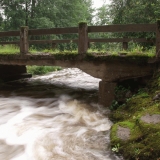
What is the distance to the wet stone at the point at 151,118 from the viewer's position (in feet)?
15.7

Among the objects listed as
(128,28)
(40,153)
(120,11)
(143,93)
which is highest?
(120,11)

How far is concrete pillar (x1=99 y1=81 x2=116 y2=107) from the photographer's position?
7527 mm

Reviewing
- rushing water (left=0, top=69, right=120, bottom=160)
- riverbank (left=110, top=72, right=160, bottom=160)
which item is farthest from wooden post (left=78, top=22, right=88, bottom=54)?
riverbank (left=110, top=72, right=160, bottom=160)

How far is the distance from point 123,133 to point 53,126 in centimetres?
222

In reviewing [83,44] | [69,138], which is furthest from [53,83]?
[69,138]

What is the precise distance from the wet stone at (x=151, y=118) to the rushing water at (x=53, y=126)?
39.9 inches

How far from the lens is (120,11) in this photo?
1262cm

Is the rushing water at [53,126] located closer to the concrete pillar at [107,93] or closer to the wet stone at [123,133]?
the concrete pillar at [107,93]

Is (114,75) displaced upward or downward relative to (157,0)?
downward

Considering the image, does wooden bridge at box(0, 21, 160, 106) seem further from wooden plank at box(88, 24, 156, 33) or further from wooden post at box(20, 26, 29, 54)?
wooden post at box(20, 26, 29, 54)

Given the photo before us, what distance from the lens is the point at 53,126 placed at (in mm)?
6242

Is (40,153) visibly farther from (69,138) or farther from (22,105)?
(22,105)

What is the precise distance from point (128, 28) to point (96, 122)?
3107mm

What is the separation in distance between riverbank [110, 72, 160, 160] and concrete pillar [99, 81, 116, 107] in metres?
1.07
